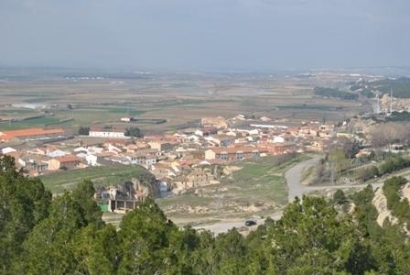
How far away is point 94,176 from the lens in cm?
3872

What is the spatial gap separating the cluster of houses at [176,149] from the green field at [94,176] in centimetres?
131

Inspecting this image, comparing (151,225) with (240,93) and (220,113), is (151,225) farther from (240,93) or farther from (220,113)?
(240,93)

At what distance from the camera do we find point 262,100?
319 ft

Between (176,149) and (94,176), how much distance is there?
13339 millimetres

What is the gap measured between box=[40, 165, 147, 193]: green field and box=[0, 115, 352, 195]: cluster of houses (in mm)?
1309

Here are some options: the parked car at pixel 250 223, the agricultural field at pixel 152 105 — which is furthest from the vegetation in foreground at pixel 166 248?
the agricultural field at pixel 152 105

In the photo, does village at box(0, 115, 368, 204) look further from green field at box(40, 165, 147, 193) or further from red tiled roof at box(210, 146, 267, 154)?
green field at box(40, 165, 147, 193)

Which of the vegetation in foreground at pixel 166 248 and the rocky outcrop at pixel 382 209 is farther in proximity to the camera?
the rocky outcrop at pixel 382 209

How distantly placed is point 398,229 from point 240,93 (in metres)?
95.5

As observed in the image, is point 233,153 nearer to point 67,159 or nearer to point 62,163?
point 67,159

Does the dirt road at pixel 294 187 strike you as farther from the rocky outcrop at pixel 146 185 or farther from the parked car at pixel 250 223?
the rocky outcrop at pixel 146 185

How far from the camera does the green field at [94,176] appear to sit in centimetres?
3662

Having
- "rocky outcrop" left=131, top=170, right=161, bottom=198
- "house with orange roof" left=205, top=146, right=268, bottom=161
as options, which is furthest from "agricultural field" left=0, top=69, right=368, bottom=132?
"rocky outcrop" left=131, top=170, right=161, bottom=198

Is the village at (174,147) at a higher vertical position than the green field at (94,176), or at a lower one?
lower
